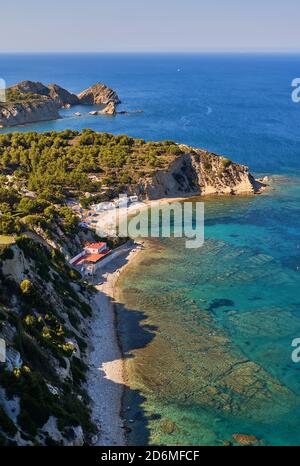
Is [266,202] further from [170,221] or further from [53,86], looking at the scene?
[53,86]

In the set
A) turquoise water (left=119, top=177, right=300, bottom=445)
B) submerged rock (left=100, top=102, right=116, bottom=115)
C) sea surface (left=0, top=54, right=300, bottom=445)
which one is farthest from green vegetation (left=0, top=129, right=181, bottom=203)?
submerged rock (left=100, top=102, right=116, bottom=115)

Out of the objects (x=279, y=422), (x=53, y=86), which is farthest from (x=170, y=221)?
(x=53, y=86)

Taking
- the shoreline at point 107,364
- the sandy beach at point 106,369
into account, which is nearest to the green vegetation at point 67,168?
the shoreline at point 107,364

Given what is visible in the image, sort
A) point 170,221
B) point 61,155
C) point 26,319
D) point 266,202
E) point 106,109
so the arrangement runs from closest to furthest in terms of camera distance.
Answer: point 26,319, point 170,221, point 266,202, point 61,155, point 106,109

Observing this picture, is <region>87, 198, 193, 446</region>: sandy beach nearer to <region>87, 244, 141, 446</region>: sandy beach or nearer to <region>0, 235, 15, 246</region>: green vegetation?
<region>87, 244, 141, 446</region>: sandy beach

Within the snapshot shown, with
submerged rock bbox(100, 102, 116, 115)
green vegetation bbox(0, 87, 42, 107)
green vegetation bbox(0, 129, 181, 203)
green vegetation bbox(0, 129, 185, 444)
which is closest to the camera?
green vegetation bbox(0, 129, 185, 444)

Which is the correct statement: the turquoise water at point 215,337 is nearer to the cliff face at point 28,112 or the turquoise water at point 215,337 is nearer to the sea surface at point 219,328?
the sea surface at point 219,328

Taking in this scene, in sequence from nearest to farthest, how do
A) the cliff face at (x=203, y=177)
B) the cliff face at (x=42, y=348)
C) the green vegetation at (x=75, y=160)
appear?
the cliff face at (x=42, y=348) → the green vegetation at (x=75, y=160) → the cliff face at (x=203, y=177)
